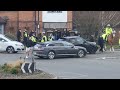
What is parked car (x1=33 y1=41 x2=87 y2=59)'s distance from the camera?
24.1 m

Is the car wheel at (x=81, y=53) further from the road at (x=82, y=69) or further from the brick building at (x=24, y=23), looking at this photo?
the brick building at (x=24, y=23)

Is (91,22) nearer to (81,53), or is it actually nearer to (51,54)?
(81,53)

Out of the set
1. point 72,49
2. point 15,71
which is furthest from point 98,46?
point 15,71

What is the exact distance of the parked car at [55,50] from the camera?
2408 cm

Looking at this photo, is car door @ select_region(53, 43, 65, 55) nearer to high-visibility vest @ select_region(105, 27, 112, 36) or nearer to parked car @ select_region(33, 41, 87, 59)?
parked car @ select_region(33, 41, 87, 59)

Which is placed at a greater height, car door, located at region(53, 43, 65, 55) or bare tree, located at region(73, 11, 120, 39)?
bare tree, located at region(73, 11, 120, 39)

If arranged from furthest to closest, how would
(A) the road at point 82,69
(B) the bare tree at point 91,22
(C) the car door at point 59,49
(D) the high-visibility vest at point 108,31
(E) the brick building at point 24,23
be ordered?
(E) the brick building at point 24,23, (B) the bare tree at point 91,22, (D) the high-visibility vest at point 108,31, (C) the car door at point 59,49, (A) the road at point 82,69

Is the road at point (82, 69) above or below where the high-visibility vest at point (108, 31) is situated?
below

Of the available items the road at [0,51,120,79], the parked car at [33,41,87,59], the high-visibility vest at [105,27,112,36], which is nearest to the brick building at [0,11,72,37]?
the high-visibility vest at [105,27,112,36]

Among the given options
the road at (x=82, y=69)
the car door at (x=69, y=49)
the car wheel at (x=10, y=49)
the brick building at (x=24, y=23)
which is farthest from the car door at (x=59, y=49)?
the brick building at (x=24, y=23)

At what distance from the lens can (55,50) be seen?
24.4 m
